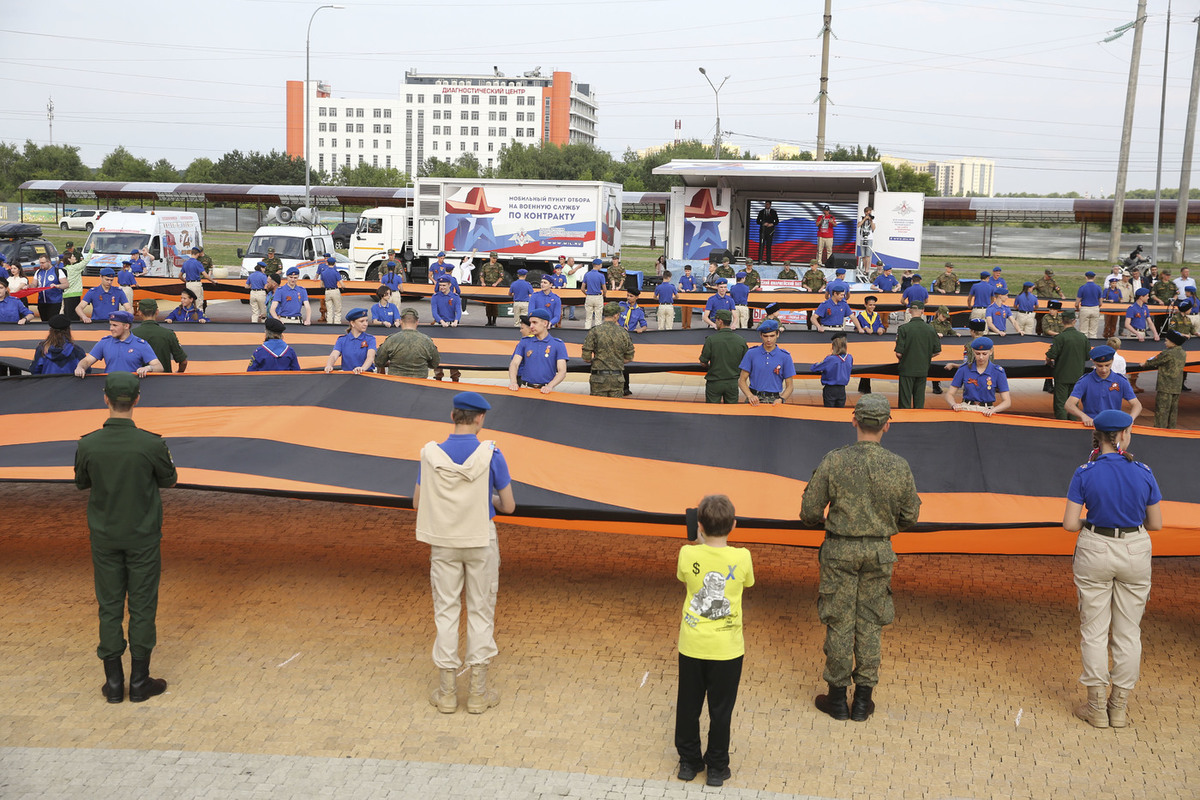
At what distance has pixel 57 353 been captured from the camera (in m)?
9.26

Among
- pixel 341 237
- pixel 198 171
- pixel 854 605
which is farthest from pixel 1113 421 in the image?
pixel 198 171

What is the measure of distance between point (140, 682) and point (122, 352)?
3990mm

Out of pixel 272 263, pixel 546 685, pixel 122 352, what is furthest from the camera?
pixel 272 263

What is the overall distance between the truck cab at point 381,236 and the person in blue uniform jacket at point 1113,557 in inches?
1090

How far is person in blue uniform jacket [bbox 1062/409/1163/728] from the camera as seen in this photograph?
5.66 m

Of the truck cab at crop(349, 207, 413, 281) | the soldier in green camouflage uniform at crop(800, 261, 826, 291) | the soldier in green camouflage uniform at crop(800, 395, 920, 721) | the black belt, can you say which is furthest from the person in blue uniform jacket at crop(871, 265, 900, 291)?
the soldier in green camouflage uniform at crop(800, 395, 920, 721)

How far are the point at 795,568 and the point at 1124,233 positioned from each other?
5619cm

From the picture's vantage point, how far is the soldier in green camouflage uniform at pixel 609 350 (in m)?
11.3

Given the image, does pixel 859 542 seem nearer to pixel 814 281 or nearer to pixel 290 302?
pixel 290 302

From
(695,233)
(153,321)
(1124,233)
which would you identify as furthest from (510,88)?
(153,321)

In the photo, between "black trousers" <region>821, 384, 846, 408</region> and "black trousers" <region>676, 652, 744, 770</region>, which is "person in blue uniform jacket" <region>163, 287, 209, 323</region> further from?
"black trousers" <region>676, 652, 744, 770</region>

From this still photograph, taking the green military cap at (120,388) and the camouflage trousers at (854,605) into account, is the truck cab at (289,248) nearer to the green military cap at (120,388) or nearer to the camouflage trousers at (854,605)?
the green military cap at (120,388)

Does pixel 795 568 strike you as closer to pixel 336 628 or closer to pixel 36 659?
pixel 336 628

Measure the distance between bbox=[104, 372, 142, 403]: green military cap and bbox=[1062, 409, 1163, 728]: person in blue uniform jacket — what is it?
5283 millimetres
